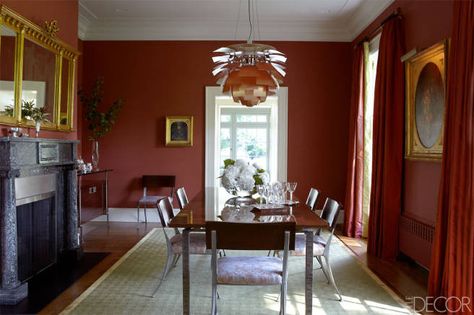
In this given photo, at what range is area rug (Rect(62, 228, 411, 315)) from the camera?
3.02 metres

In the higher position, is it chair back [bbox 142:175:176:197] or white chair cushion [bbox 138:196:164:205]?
chair back [bbox 142:175:176:197]

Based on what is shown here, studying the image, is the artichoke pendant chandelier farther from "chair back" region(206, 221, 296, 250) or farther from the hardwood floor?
the hardwood floor

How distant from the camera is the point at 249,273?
2623mm

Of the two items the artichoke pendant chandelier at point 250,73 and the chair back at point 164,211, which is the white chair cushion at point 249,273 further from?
the artichoke pendant chandelier at point 250,73

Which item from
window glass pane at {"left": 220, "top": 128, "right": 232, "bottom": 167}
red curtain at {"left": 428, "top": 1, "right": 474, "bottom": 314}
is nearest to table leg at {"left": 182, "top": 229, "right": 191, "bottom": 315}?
red curtain at {"left": 428, "top": 1, "right": 474, "bottom": 314}

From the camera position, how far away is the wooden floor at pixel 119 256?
3.39 m

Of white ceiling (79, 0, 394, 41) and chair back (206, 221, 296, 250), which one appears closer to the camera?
chair back (206, 221, 296, 250)

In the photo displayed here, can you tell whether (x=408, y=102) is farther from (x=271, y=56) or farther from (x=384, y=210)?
(x=271, y=56)

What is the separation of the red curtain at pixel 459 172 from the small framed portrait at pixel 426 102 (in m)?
0.49

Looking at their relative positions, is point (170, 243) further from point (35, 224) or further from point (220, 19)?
point (220, 19)

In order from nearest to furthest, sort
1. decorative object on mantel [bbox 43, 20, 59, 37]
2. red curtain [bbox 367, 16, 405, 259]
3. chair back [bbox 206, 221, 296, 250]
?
chair back [bbox 206, 221, 296, 250] → decorative object on mantel [bbox 43, 20, 59, 37] → red curtain [bbox 367, 16, 405, 259]

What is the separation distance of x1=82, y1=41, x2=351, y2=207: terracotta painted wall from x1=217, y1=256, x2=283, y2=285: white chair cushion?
A: 12.6 feet

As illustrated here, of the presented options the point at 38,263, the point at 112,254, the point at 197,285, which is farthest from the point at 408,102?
the point at 38,263

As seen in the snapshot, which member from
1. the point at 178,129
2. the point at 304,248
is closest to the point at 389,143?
the point at 304,248
